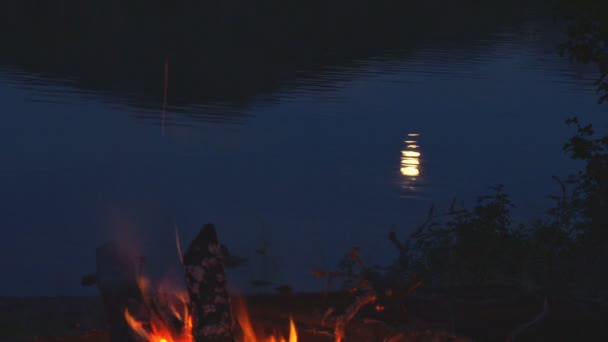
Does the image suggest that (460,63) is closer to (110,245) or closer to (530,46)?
(530,46)

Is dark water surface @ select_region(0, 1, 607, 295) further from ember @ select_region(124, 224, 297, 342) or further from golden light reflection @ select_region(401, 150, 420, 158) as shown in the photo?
ember @ select_region(124, 224, 297, 342)

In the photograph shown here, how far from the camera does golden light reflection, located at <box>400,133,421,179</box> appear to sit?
20.0 m

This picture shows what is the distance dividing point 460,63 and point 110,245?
42897 millimetres

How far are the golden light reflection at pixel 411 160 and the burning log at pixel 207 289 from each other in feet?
49.0

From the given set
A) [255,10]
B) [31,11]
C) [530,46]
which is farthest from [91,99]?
[255,10]

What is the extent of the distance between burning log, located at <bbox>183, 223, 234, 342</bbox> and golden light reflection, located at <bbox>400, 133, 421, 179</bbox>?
14.9 metres

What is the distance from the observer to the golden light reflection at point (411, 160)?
20.0m

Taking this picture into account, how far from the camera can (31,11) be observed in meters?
74.9

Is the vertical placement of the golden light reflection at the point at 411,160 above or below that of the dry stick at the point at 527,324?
below

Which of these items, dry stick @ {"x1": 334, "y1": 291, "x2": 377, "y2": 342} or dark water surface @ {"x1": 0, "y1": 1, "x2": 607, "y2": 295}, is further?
dark water surface @ {"x1": 0, "y1": 1, "x2": 607, "y2": 295}

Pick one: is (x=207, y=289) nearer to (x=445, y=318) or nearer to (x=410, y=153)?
(x=445, y=318)

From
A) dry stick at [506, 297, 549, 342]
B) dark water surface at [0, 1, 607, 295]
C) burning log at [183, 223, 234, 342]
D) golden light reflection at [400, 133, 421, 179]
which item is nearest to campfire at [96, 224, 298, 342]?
burning log at [183, 223, 234, 342]

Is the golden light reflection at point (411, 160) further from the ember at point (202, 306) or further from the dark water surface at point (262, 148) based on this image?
the ember at point (202, 306)

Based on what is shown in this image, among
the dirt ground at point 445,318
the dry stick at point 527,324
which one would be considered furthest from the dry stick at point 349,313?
the dry stick at point 527,324
